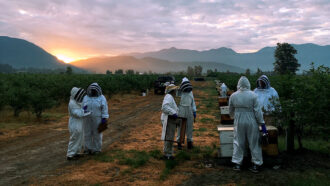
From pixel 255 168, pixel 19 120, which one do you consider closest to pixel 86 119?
pixel 255 168

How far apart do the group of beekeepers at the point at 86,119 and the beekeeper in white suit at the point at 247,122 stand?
3.51 m

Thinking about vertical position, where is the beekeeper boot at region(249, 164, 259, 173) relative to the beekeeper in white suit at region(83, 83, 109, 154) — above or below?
below

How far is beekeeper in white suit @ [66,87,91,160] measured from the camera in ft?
21.0

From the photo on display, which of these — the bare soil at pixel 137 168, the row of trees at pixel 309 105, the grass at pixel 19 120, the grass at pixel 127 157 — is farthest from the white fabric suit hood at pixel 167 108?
the grass at pixel 19 120

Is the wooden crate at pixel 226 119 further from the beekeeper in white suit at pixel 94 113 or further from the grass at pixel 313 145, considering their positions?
the beekeeper in white suit at pixel 94 113

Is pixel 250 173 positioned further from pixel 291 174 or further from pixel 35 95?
pixel 35 95

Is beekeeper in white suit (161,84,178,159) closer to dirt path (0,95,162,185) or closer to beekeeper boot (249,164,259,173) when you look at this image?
beekeeper boot (249,164,259,173)

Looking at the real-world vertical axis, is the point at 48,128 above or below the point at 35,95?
below

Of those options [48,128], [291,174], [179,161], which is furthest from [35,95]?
[291,174]

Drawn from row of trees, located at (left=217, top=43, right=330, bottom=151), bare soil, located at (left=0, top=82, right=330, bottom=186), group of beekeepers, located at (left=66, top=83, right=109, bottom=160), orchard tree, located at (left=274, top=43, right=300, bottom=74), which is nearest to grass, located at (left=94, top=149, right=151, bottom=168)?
bare soil, located at (left=0, top=82, right=330, bottom=186)

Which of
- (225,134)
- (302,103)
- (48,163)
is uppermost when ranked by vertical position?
(302,103)

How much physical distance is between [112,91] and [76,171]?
56.4ft

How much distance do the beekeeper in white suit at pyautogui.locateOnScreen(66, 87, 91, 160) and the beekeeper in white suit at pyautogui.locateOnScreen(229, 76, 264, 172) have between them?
12.7 ft

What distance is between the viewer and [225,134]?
580 centimetres
